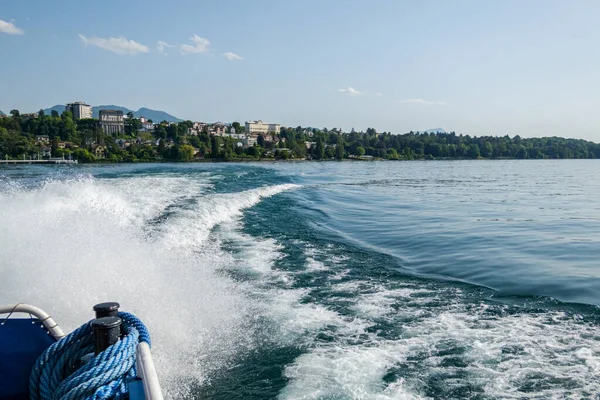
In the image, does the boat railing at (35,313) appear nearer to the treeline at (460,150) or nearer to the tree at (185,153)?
the tree at (185,153)

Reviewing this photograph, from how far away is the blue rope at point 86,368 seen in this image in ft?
9.29

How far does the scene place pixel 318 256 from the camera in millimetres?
11508

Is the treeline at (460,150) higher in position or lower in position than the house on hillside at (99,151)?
higher

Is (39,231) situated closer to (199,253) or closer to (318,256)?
(199,253)

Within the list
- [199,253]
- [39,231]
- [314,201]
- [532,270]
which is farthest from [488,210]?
[39,231]

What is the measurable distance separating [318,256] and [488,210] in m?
12.8

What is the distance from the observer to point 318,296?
824cm

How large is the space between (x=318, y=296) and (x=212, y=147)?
11479 cm

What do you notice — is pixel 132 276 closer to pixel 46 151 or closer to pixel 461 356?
pixel 461 356

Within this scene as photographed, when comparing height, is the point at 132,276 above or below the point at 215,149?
above

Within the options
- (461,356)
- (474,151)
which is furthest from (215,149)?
(461,356)

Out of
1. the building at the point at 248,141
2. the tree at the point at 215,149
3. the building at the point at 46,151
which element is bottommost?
the building at the point at 46,151

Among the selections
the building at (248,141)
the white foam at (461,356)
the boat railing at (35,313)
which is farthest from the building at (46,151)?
the boat railing at (35,313)

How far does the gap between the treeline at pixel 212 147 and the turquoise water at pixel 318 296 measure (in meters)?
89.4
